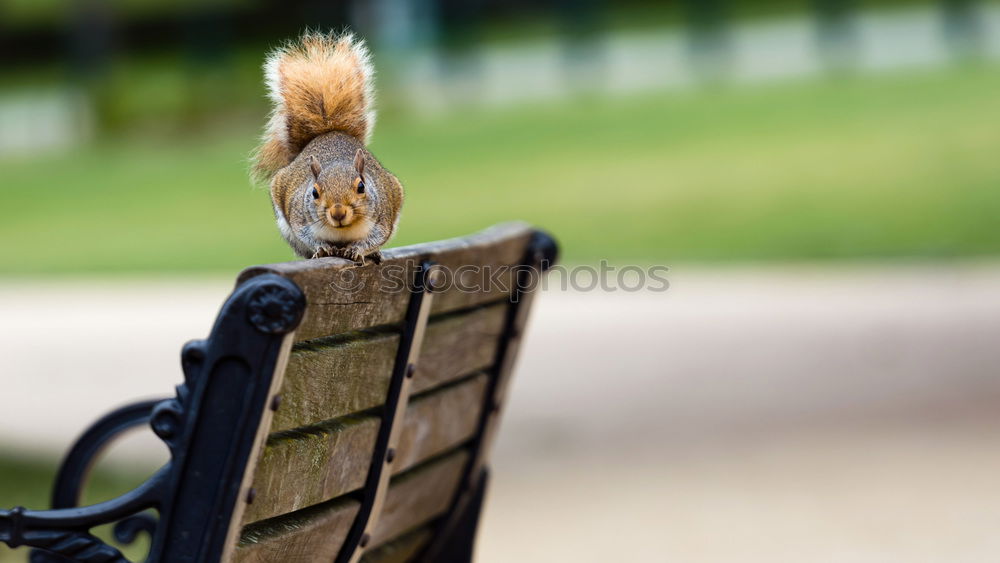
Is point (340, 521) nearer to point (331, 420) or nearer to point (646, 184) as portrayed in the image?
point (331, 420)

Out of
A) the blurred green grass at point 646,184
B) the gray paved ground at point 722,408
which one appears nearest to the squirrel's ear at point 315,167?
the gray paved ground at point 722,408

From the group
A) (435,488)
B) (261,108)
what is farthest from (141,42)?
(435,488)

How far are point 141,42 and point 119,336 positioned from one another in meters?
18.1

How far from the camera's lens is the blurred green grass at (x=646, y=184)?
13.0 m

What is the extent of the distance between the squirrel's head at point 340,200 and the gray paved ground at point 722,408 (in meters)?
1.75

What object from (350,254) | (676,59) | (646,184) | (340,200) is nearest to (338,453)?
(350,254)

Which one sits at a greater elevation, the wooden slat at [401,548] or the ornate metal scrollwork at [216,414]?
the ornate metal scrollwork at [216,414]

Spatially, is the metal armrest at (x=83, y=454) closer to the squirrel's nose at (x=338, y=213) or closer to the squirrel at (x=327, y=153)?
the squirrel at (x=327, y=153)

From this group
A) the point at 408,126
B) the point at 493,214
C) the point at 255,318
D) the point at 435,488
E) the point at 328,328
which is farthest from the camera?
the point at 408,126

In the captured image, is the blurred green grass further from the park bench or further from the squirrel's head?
the squirrel's head

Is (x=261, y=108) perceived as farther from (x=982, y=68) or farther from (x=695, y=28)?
(x=982, y=68)

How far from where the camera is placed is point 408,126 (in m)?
20.4

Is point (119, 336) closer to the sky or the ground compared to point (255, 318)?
closer to the ground

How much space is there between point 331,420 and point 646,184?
13.7 meters
